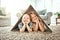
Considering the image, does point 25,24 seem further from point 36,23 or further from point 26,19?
point 36,23

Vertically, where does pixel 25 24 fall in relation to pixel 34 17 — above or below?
below

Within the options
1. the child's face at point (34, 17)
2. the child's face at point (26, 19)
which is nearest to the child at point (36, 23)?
the child's face at point (34, 17)

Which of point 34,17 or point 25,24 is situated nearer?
point 25,24

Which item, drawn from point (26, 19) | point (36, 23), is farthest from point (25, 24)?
point (36, 23)

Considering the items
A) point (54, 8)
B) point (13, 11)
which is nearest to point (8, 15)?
point (13, 11)

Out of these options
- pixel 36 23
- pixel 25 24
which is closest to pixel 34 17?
pixel 36 23

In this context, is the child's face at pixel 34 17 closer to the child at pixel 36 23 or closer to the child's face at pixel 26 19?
the child at pixel 36 23

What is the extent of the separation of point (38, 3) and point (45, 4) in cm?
35

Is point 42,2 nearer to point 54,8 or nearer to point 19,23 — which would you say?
point 54,8

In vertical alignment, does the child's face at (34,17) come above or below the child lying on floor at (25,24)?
above

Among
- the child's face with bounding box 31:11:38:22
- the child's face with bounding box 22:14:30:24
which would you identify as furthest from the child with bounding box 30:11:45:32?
the child's face with bounding box 22:14:30:24

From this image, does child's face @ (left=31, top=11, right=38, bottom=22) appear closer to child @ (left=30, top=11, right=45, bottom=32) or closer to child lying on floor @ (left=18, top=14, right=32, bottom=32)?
child @ (left=30, top=11, right=45, bottom=32)

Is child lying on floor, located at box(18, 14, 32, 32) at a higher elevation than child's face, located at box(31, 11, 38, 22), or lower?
lower

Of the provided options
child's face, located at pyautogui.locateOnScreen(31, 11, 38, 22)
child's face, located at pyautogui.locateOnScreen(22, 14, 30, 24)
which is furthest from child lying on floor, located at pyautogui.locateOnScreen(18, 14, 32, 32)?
child's face, located at pyautogui.locateOnScreen(31, 11, 38, 22)
